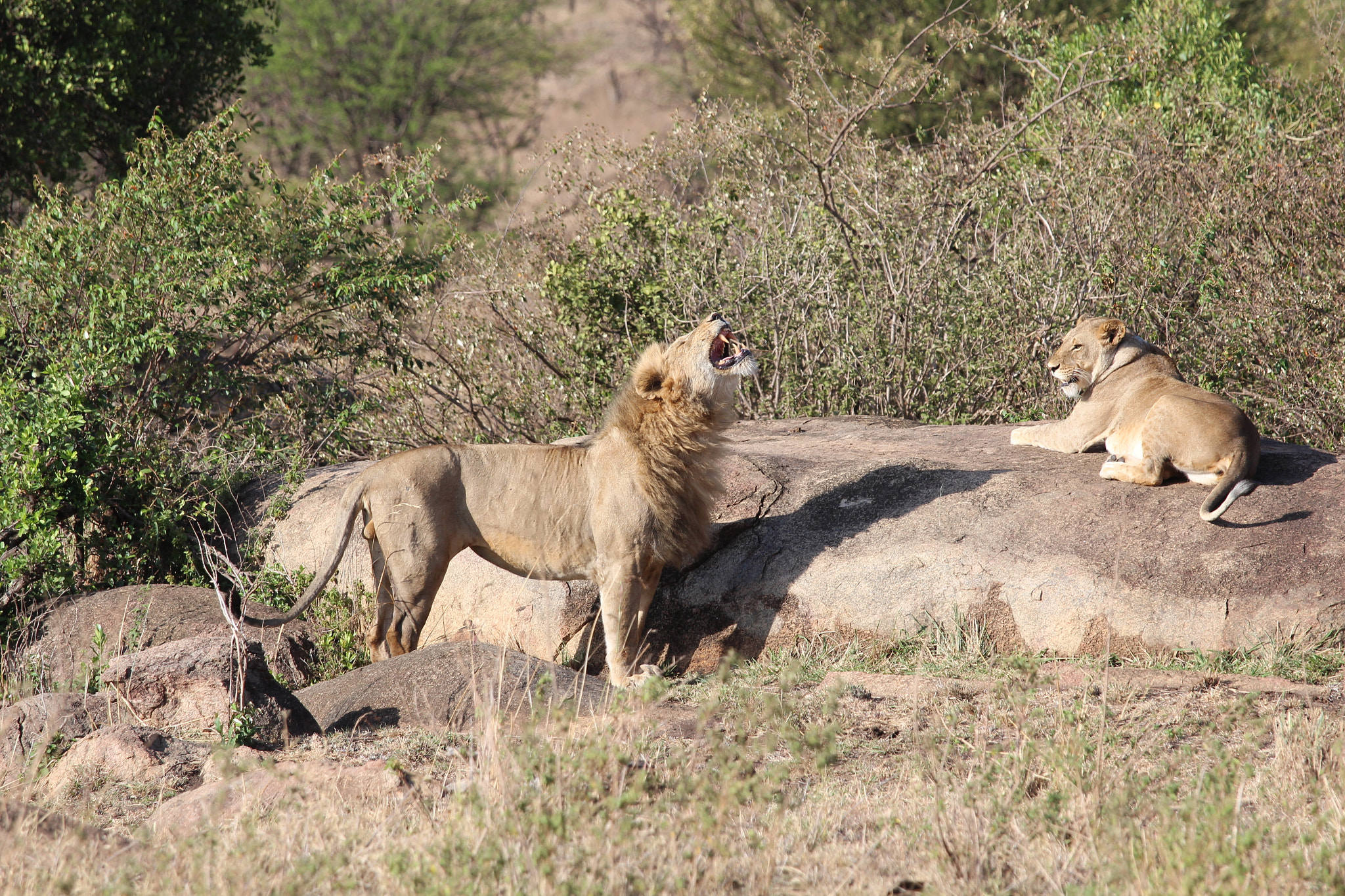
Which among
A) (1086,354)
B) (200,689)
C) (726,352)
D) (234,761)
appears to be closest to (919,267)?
(1086,354)

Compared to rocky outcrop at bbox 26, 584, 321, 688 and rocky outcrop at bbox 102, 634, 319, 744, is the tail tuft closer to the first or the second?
rocky outcrop at bbox 102, 634, 319, 744

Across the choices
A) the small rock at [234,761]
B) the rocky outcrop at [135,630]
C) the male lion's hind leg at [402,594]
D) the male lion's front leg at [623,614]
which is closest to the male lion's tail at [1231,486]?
the male lion's front leg at [623,614]

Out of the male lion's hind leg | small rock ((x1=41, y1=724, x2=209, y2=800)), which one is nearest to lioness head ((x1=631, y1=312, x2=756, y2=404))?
the male lion's hind leg

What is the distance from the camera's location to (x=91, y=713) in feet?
17.6

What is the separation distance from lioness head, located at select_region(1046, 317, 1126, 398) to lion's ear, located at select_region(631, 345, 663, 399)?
2.67 m

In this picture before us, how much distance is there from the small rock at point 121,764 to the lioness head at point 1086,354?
5256mm

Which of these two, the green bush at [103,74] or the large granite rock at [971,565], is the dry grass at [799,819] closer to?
the large granite rock at [971,565]

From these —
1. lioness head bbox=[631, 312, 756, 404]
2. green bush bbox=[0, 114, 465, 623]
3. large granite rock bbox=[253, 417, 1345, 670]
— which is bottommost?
large granite rock bbox=[253, 417, 1345, 670]

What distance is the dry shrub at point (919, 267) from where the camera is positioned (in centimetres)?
966

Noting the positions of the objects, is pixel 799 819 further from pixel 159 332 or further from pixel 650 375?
pixel 159 332

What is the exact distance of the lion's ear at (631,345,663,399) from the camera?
613 cm

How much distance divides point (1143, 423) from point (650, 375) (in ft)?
8.67

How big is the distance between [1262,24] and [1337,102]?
A: 10.9 metres

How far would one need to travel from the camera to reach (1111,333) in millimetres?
7160
